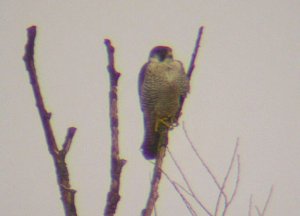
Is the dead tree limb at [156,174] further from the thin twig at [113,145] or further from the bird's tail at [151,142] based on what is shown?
the bird's tail at [151,142]

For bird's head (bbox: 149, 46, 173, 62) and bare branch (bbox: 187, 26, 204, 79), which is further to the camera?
bird's head (bbox: 149, 46, 173, 62)

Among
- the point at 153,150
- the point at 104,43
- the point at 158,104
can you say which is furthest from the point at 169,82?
the point at 104,43

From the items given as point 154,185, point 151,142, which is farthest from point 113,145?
point 151,142

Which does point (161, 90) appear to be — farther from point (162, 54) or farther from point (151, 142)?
point (151, 142)

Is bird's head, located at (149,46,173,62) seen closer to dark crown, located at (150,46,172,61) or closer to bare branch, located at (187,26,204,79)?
dark crown, located at (150,46,172,61)

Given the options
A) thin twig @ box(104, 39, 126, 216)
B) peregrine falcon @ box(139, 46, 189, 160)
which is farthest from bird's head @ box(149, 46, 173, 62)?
thin twig @ box(104, 39, 126, 216)

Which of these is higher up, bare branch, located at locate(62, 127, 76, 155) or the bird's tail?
bare branch, located at locate(62, 127, 76, 155)

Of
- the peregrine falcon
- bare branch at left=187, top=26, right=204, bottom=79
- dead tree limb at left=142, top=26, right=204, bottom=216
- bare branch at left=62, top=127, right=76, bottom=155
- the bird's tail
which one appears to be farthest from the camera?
the peregrine falcon

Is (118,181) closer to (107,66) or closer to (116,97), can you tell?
(116,97)
